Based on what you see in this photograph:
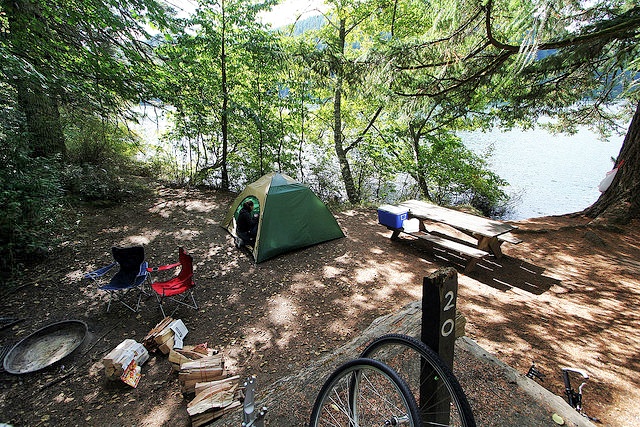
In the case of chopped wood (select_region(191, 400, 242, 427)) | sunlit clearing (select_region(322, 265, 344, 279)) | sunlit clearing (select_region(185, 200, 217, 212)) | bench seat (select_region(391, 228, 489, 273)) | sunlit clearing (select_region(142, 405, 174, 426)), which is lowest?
sunlit clearing (select_region(142, 405, 174, 426))

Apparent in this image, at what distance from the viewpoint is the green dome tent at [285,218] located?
5.52m

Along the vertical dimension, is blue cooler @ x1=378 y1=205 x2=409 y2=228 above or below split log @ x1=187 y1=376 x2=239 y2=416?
above

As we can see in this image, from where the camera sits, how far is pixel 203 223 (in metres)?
7.01

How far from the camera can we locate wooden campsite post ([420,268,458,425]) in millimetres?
1392

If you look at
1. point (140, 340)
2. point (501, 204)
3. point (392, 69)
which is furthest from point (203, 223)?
point (501, 204)

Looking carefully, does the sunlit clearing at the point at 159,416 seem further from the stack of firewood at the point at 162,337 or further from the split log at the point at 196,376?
the stack of firewood at the point at 162,337

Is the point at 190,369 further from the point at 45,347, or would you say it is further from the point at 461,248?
the point at 461,248

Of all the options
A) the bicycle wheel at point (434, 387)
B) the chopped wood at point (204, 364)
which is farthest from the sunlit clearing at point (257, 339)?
the bicycle wheel at point (434, 387)

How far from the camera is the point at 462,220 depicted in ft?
18.4

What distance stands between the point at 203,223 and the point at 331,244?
3.23 m

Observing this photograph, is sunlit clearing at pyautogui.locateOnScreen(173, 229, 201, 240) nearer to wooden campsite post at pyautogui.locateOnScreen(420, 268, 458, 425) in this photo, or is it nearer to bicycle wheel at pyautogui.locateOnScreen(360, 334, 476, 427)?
bicycle wheel at pyautogui.locateOnScreen(360, 334, 476, 427)

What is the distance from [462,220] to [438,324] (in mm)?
4759

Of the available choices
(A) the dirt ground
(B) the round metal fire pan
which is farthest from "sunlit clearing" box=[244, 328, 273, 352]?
(B) the round metal fire pan

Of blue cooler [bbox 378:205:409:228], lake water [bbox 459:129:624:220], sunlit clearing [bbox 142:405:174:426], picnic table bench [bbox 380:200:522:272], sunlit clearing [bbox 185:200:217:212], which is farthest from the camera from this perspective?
lake water [bbox 459:129:624:220]
